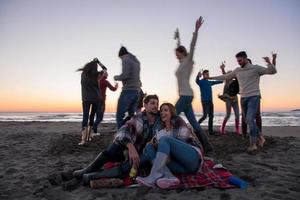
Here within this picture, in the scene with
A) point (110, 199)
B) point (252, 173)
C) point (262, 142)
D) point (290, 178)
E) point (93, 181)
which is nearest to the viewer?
point (110, 199)

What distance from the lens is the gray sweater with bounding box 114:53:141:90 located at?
5.54 metres

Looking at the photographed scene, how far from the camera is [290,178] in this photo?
3.88 metres

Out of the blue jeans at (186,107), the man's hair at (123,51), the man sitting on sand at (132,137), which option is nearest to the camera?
the man sitting on sand at (132,137)

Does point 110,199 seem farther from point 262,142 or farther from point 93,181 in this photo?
point 262,142

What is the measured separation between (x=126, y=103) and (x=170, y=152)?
7.05 ft

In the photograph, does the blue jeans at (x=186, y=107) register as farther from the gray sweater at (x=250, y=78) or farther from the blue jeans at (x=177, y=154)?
the blue jeans at (x=177, y=154)

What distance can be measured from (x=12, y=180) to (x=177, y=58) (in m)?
3.37

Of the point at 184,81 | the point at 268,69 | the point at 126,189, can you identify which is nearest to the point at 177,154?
the point at 126,189

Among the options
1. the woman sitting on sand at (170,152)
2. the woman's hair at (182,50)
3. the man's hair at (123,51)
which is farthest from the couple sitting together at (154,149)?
the man's hair at (123,51)

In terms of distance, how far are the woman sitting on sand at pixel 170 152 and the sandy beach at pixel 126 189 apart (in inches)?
6.0

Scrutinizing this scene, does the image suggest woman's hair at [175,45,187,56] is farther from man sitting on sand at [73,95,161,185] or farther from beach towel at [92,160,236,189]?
beach towel at [92,160,236,189]

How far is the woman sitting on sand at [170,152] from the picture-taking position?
3451 millimetres

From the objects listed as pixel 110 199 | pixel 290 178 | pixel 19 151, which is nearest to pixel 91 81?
pixel 19 151

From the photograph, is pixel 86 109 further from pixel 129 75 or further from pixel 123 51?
pixel 123 51
